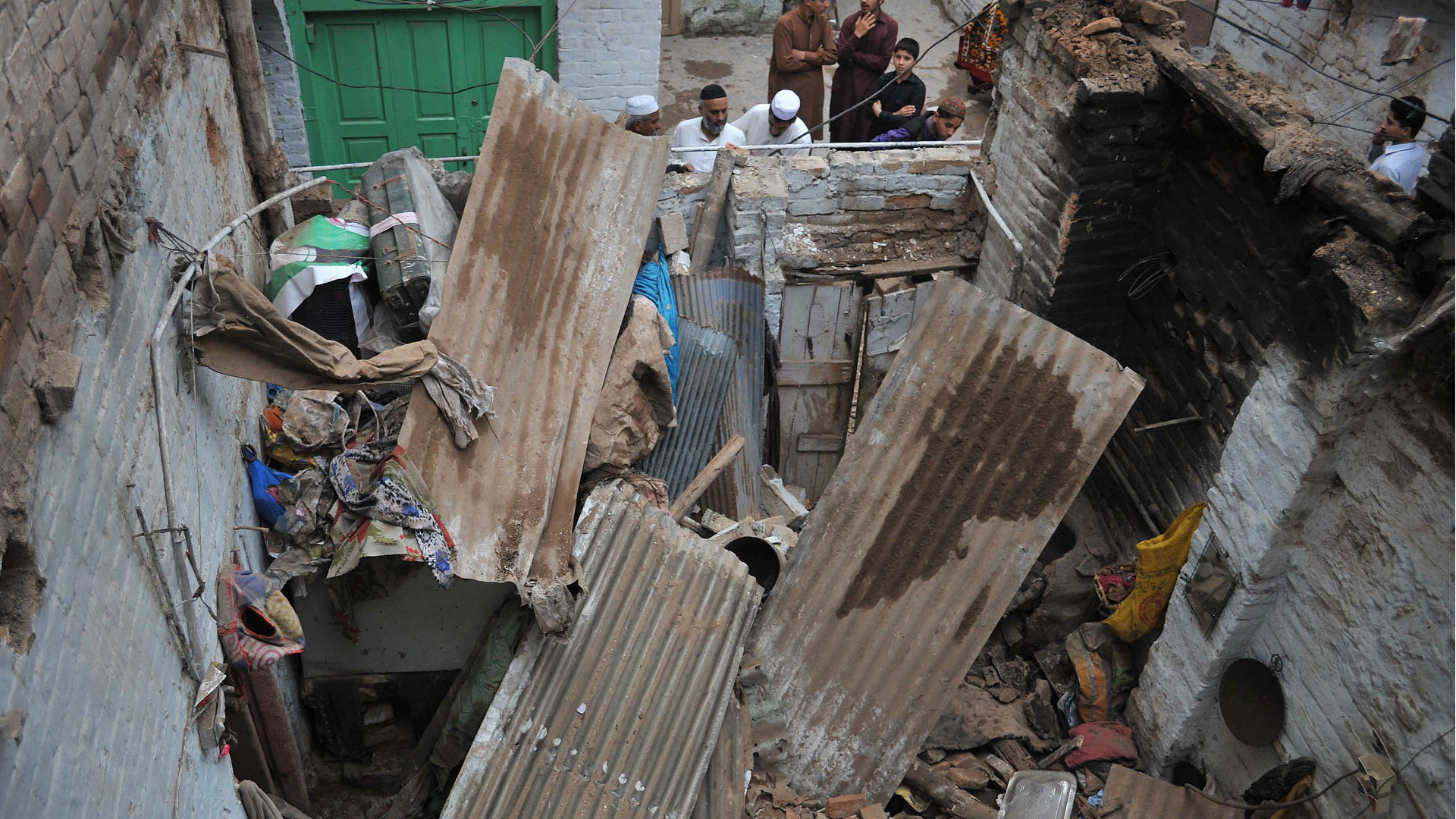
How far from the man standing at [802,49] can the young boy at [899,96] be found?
627 mm

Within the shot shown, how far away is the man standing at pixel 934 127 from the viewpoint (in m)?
7.66

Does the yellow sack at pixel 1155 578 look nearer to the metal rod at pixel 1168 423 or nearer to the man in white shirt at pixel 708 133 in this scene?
the metal rod at pixel 1168 423

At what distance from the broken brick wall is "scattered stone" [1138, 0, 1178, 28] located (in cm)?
31

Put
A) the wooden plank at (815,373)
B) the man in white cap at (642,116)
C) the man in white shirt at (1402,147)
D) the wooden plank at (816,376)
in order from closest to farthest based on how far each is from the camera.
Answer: the man in white shirt at (1402,147), the wooden plank at (816,376), the wooden plank at (815,373), the man in white cap at (642,116)

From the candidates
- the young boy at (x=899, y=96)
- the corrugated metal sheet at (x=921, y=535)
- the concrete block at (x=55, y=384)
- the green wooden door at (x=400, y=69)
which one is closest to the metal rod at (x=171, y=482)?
the concrete block at (x=55, y=384)

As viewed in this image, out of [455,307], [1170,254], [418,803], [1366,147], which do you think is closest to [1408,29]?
[1366,147]

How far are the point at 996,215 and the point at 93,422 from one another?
5026 millimetres

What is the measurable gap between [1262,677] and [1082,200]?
2513mm

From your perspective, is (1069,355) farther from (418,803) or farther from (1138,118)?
(418,803)

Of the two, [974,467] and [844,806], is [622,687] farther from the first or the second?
[974,467]

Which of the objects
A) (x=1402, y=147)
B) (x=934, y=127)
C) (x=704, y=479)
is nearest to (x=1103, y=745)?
(x=704, y=479)

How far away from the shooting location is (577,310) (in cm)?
498

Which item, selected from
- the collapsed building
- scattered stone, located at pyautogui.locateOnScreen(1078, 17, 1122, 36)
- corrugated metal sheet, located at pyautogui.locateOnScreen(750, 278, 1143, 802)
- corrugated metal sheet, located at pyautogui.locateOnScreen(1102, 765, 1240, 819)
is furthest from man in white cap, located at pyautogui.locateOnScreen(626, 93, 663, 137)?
corrugated metal sheet, located at pyautogui.locateOnScreen(1102, 765, 1240, 819)

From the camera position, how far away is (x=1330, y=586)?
4070 mm
